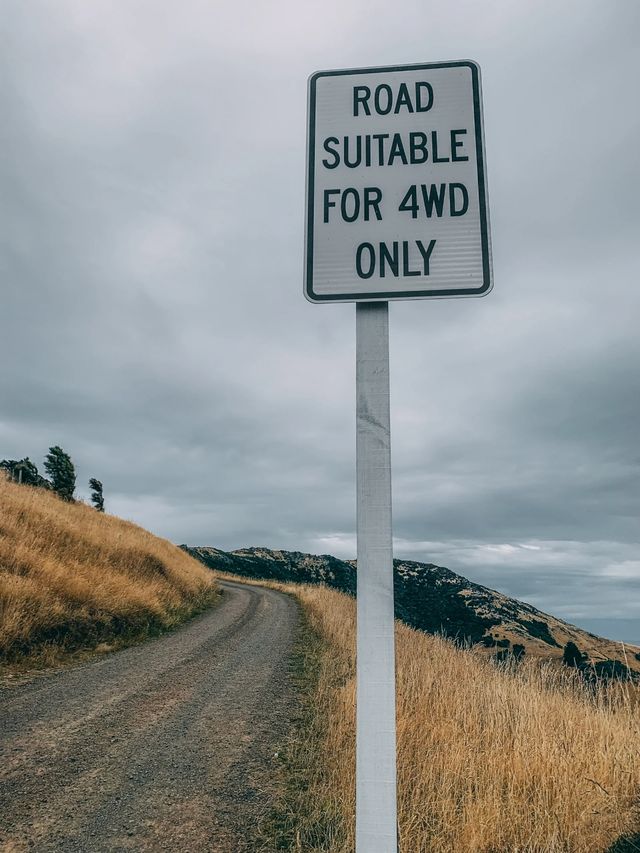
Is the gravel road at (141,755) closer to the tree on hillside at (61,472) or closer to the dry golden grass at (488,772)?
the dry golden grass at (488,772)

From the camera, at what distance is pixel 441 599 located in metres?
41.5

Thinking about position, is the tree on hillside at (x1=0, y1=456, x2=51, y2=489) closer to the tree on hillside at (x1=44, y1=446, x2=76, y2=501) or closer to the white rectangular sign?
the tree on hillside at (x1=44, y1=446, x2=76, y2=501)

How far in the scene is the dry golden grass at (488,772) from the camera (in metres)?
2.84

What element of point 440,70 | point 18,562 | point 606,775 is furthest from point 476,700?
point 18,562

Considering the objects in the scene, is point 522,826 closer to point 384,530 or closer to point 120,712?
point 384,530

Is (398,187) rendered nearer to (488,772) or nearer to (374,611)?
(374,611)

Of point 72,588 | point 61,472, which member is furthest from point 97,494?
point 72,588

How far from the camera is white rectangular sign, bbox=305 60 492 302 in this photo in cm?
169

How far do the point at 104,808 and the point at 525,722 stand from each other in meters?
3.41

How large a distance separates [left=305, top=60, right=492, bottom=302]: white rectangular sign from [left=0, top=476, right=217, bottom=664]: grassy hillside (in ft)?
27.8

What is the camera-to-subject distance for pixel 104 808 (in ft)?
12.0

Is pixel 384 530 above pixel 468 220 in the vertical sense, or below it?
below

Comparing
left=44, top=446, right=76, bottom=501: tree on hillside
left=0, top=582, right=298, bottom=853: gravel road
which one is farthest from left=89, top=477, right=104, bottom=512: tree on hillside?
left=0, top=582, right=298, bottom=853: gravel road

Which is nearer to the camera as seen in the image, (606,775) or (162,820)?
(606,775)
